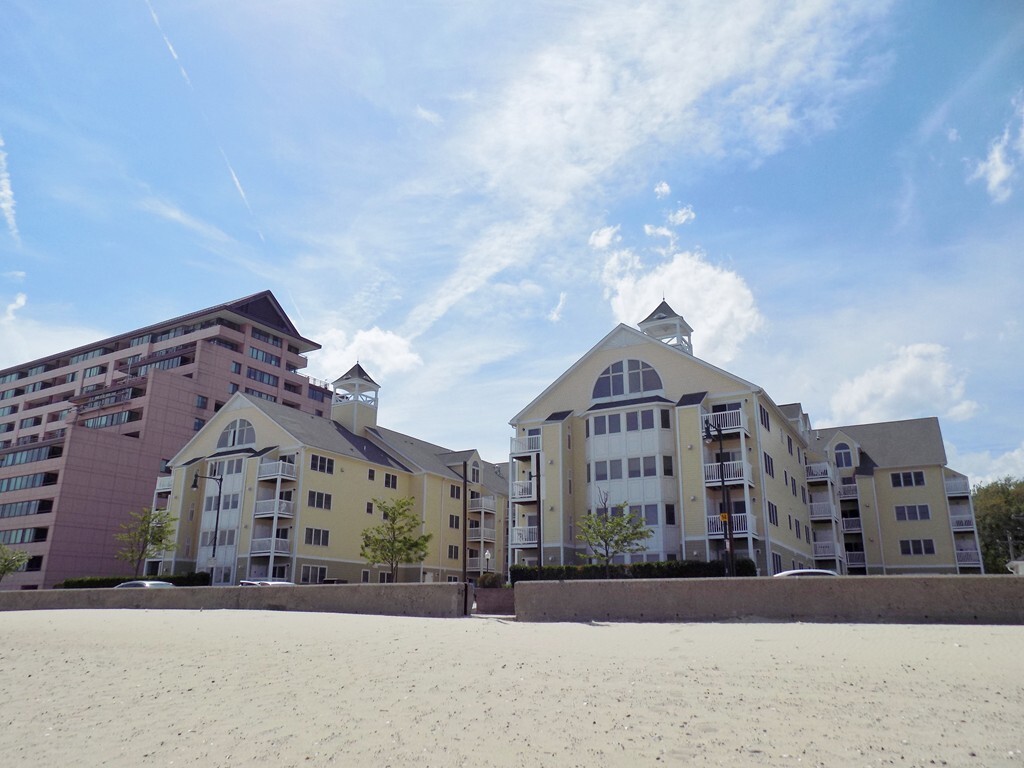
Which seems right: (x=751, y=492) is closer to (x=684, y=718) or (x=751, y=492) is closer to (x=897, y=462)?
(x=897, y=462)

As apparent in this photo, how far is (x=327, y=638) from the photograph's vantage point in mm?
17188

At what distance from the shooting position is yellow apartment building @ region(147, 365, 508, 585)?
4919cm

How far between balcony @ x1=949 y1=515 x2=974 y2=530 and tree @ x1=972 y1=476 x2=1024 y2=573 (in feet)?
54.8

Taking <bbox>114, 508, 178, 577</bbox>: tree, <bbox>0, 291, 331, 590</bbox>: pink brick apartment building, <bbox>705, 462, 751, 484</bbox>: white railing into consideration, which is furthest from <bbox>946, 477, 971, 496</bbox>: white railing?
<bbox>0, 291, 331, 590</bbox>: pink brick apartment building

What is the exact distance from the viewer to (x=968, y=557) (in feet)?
171

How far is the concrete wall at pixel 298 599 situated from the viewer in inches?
935

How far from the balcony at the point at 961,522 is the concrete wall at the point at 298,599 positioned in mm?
43721

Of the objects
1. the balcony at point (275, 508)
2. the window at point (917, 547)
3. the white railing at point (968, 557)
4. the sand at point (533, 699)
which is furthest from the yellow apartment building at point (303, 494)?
the white railing at point (968, 557)

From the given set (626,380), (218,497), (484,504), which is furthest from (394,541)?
(484,504)

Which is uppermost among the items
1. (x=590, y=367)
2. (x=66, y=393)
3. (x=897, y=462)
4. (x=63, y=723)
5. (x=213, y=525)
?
(x=66, y=393)

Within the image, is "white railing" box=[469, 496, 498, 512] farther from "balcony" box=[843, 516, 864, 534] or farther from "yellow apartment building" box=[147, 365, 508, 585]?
"balcony" box=[843, 516, 864, 534]

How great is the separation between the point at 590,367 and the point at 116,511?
4964cm

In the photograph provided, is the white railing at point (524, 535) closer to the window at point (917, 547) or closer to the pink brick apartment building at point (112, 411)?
the window at point (917, 547)

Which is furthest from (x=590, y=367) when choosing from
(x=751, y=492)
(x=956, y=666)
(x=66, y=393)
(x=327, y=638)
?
(x=66, y=393)
